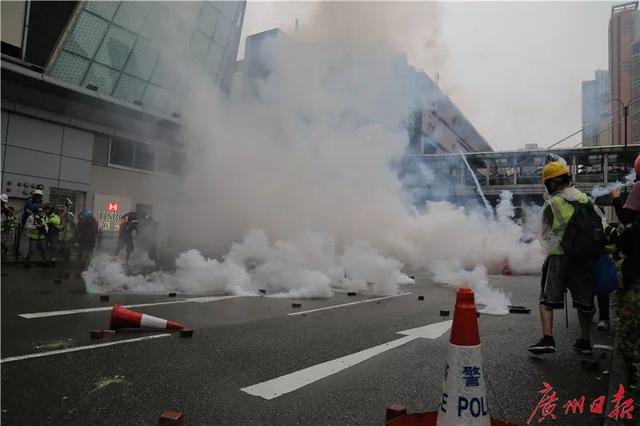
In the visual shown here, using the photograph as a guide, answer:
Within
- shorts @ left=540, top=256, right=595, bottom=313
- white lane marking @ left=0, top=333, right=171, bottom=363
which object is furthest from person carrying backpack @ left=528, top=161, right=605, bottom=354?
white lane marking @ left=0, top=333, right=171, bottom=363

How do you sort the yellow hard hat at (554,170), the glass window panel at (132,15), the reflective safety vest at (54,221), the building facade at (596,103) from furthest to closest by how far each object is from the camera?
the glass window panel at (132,15)
the reflective safety vest at (54,221)
the building facade at (596,103)
the yellow hard hat at (554,170)

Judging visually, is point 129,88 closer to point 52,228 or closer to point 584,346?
point 52,228

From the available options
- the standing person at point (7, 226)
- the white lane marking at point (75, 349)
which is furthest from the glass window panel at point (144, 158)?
the white lane marking at point (75, 349)

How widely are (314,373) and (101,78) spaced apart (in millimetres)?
16911

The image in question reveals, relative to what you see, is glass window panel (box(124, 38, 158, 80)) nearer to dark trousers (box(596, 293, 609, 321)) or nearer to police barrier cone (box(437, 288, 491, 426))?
dark trousers (box(596, 293, 609, 321))

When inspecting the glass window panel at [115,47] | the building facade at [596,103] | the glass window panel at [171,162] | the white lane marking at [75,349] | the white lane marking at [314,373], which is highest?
the glass window panel at [115,47]

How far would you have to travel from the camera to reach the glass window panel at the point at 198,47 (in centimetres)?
1634

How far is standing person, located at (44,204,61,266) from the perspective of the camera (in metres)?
11.8

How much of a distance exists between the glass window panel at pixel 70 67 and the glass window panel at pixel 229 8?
5781mm

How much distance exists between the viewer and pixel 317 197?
42.0 feet

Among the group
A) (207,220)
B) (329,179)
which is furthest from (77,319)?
(207,220)

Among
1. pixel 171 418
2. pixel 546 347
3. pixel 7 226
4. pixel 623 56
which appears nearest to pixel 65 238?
pixel 7 226

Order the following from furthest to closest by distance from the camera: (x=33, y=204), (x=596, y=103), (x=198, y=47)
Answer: (x=198, y=47)
(x=33, y=204)
(x=596, y=103)

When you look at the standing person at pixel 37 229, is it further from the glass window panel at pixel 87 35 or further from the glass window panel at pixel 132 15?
the glass window panel at pixel 132 15
